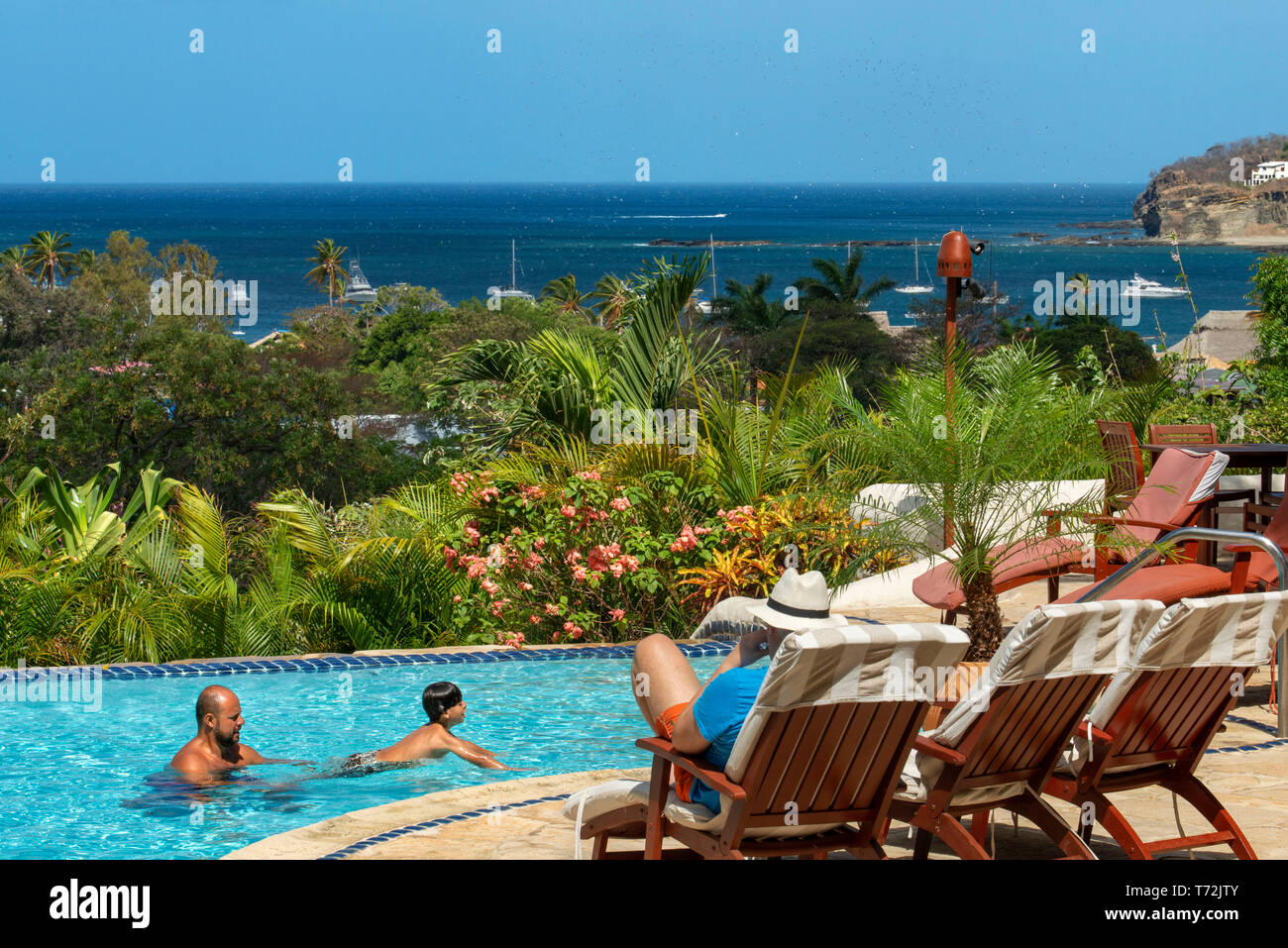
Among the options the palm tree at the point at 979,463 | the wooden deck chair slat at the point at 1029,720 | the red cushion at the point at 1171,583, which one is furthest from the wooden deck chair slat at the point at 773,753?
Answer: the red cushion at the point at 1171,583

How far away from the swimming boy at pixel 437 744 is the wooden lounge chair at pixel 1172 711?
3.35 m

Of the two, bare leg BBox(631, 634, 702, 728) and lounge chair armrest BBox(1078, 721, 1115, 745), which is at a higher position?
bare leg BBox(631, 634, 702, 728)

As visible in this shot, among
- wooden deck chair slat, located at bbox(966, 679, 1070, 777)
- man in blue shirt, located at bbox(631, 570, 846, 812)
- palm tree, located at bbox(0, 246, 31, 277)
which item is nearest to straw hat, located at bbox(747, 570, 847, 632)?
man in blue shirt, located at bbox(631, 570, 846, 812)

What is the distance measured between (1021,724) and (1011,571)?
129 inches

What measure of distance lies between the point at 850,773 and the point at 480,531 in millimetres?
6184

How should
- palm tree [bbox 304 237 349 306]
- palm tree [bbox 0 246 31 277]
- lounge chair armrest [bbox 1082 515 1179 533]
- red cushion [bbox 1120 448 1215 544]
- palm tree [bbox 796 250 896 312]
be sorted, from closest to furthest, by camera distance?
lounge chair armrest [bbox 1082 515 1179 533]
red cushion [bbox 1120 448 1215 544]
palm tree [bbox 796 250 896 312]
palm tree [bbox 0 246 31 277]
palm tree [bbox 304 237 349 306]

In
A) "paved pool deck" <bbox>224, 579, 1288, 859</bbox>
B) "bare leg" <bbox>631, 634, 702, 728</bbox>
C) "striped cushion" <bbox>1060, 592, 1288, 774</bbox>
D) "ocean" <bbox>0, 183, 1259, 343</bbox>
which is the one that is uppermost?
"ocean" <bbox>0, 183, 1259, 343</bbox>

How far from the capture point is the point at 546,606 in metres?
9.01

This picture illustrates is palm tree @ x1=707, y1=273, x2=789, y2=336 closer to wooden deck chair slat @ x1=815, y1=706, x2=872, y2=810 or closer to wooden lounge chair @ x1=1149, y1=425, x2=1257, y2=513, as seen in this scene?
wooden lounge chair @ x1=1149, y1=425, x2=1257, y2=513

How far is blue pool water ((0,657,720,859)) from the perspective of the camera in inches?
229

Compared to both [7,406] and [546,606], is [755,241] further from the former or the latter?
[546,606]

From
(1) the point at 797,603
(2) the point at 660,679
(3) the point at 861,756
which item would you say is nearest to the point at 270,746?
(2) the point at 660,679

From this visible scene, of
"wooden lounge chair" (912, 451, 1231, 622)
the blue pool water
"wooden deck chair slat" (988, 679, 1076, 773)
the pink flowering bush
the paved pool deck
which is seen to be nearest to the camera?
"wooden deck chair slat" (988, 679, 1076, 773)

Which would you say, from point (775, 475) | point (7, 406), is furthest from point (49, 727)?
point (7, 406)
